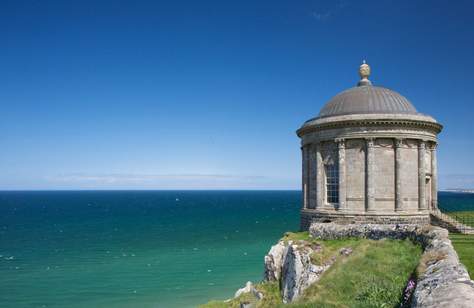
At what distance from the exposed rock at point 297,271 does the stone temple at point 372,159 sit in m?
5.19

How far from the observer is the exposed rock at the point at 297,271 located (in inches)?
665

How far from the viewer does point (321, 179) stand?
2403 cm

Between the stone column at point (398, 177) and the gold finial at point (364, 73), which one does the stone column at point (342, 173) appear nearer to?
the stone column at point (398, 177)

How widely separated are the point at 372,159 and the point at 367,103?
3.59 metres

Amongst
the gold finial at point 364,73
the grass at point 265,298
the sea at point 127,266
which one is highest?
the gold finial at point 364,73

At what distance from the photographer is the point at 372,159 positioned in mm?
22391

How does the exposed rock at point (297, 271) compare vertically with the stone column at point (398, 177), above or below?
below

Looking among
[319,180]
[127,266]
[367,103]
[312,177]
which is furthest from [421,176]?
[127,266]

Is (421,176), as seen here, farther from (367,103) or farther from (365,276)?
(365,276)

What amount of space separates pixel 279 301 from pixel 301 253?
2.97 meters

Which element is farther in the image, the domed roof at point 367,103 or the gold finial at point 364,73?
the gold finial at point 364,73

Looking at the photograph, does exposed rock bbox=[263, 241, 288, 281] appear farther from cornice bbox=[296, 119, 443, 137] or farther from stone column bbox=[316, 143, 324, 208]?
cornice bbox=[296, 119, 443, 137]

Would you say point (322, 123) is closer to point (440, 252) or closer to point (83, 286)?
point (440, 252)

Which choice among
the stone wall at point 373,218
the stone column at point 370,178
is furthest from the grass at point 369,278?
the stone column at point 370,178
